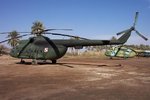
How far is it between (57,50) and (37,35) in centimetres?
295

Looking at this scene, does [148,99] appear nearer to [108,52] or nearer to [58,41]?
[58,41]

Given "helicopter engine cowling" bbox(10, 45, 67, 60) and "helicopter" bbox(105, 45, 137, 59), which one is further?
"helicopter" bbox(105, 45, 137, 59)

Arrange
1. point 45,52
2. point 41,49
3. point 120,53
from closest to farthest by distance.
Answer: point 45,52
point 41,49
point 120,53

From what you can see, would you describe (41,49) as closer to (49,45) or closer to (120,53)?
(49,45)

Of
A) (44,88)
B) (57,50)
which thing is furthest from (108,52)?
(44,88)

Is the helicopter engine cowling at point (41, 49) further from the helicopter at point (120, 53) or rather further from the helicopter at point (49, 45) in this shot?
the helicopter at point (120, 53)

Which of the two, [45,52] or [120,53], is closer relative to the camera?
[45,52]

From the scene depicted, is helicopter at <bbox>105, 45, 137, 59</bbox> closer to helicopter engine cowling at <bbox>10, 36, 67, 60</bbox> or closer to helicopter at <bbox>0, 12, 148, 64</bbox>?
helicopter at <bbox>0, 12, 148, 64</bbox>

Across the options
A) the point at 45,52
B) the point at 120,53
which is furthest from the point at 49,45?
the point at 120,53

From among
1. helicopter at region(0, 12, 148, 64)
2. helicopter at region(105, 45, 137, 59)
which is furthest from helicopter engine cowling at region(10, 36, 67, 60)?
helicopter at region(105, 45, 137, 59)

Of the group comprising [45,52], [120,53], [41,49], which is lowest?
[120,53]

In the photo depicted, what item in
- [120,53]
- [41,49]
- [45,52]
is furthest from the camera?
[120,53]

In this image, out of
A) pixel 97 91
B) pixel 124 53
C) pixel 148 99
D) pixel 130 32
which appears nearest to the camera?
pixel 148 99

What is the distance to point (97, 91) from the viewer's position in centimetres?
1152
